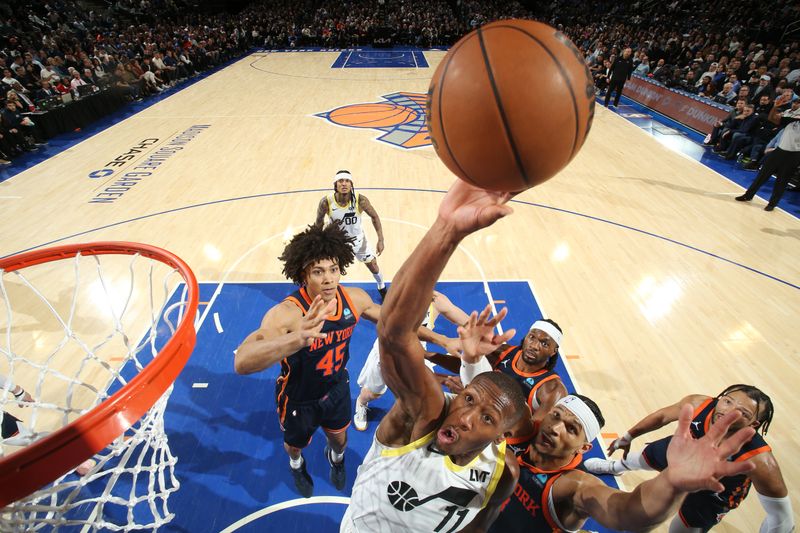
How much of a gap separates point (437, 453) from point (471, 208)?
3.63 ft

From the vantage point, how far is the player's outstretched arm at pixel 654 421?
3.03 meters

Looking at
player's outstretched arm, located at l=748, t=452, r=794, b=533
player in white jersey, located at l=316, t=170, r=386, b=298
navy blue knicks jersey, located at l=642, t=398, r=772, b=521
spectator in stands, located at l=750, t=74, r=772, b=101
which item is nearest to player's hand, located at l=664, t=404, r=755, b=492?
navy blue knicks jersey, located at l=642, t=398, r=772, b=521

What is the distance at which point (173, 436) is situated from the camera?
12.2 feet

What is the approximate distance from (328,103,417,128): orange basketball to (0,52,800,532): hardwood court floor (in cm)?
73

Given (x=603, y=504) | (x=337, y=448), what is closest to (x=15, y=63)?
(x=337, y=448)

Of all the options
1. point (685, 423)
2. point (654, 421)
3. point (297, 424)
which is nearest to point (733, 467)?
point (685, 423)

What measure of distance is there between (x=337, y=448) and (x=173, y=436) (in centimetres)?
159

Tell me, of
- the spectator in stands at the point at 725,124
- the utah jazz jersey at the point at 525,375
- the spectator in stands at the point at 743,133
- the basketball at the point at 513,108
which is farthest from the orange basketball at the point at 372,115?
the basketball at the point at 513,108

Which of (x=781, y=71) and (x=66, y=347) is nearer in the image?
(x=66, y=347)

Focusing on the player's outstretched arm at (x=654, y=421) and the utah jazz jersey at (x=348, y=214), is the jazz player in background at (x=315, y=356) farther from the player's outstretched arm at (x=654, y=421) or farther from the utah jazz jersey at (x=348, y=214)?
the player's outstretched arm at (x=654, y=421)

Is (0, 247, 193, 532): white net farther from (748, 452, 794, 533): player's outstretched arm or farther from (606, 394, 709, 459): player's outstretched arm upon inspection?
(748, 452, 794, 533): player's outstretched arm

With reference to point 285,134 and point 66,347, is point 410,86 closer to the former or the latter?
point 285,134

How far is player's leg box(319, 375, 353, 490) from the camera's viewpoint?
3.03m

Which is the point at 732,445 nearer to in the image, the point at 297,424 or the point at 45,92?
the point at 297,424
